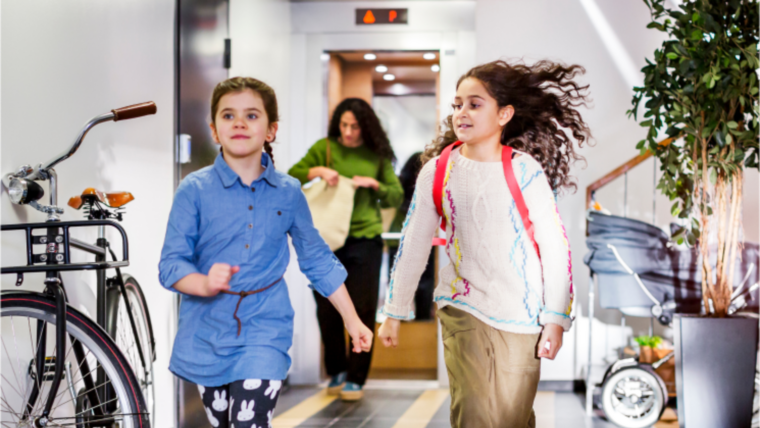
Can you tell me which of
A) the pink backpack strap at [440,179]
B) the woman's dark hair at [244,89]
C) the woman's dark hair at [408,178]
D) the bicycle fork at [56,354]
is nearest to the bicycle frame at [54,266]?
the bicycle fork at [56,354]

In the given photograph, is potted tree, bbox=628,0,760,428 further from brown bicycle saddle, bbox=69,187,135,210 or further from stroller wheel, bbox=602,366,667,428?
brown bicycle saddle, bbox=69,187,135,210

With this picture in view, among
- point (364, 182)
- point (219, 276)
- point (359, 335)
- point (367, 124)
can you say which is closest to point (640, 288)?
point (364, 182)

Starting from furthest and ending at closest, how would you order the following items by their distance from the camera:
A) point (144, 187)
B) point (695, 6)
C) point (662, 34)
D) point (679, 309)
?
1. point (662, 34)
2. point (679, 309)
3. point (144, 187)
4. point (695, 6)

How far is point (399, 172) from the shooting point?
13.0ft

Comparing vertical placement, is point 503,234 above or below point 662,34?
below

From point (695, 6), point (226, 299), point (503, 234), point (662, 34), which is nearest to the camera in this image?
point (226, 299)

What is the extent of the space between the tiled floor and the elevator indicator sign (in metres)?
2.11

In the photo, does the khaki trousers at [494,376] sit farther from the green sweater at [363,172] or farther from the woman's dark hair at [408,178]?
the woman's dark hair at [408,178]

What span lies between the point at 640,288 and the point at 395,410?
51.0 inches

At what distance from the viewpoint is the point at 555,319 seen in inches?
65.6

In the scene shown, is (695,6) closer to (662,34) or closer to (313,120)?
(662,34)

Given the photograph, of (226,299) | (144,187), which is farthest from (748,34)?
(144,187)

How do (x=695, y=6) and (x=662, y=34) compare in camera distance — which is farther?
(x=662, y=34)

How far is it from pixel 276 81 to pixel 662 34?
85.1 inches
